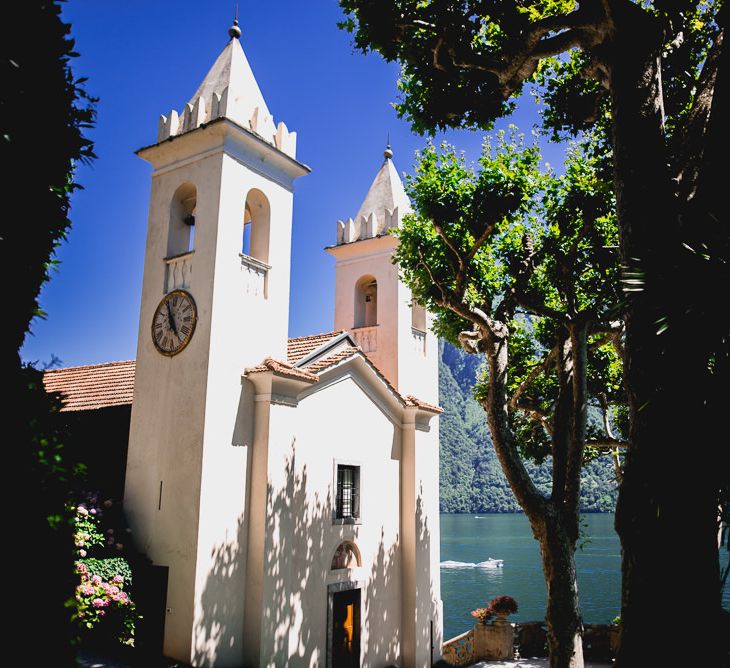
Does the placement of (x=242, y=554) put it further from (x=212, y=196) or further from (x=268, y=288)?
(x=212, y=196)

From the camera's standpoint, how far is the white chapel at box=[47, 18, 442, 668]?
1088 centimetres

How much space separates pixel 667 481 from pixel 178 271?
393 inches

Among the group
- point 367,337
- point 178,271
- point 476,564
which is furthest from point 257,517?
point 476,564

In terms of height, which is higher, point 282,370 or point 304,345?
point 304,345

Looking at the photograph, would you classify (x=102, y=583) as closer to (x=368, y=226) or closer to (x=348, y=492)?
(x=348, y=492)

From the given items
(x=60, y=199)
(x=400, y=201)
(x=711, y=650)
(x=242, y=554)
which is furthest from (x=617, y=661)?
(x=400, y=201)

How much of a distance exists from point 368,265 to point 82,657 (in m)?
10.9

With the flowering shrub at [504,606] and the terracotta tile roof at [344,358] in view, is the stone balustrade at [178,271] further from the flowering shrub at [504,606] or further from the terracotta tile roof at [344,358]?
the flowering shrub at [504,606]

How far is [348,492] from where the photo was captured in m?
13.6

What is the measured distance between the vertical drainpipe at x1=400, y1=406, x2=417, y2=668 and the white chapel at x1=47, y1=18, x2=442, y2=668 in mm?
41

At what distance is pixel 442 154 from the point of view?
40.2 ft

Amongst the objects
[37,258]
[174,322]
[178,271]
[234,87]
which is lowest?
[37,258]

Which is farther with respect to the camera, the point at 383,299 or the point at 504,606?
the point at 504,606

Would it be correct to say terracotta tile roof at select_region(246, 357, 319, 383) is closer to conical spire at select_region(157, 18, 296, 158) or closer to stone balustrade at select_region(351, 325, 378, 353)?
stone balustrade at select_region(351, 325, 378, 353)
